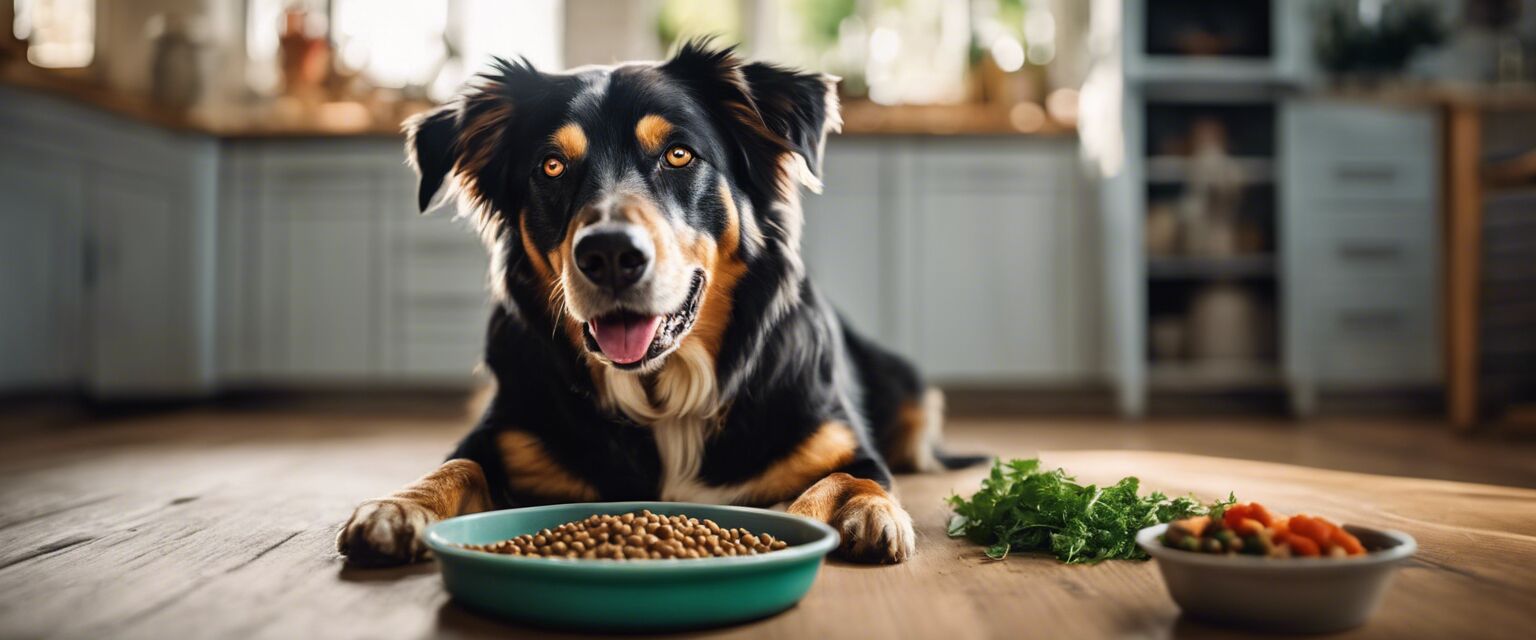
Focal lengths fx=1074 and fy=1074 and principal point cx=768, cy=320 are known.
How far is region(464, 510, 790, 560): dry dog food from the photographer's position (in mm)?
1252

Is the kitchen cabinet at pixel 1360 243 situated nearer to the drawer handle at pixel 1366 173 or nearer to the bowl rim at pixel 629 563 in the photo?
the drawer handle at pixel 1366 173

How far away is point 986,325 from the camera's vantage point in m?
5.00

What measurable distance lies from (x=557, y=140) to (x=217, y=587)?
810 mm

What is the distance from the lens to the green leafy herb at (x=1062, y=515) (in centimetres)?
153

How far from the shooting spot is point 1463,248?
12.2 ft

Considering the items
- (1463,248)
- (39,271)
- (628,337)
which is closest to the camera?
(628,337)

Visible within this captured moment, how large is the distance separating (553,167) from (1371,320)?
4.33 metres

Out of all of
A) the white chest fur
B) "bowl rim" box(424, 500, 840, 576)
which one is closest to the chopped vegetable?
"bowl rim" box(424, 500, 840, 576)

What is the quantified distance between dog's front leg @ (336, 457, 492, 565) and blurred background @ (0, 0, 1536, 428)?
11.5 feet

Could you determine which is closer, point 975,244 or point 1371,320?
point 1371,320

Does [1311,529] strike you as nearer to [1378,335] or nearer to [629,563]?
[629,563]

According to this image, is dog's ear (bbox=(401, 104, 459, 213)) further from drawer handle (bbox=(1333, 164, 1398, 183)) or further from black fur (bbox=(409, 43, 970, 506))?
drawer handle (bbox=(1333, 164, 1398, 183))

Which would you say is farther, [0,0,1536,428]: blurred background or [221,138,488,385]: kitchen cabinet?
[221,138,488,385]: kitchen cabinet

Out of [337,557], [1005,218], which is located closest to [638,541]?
[337,557]
